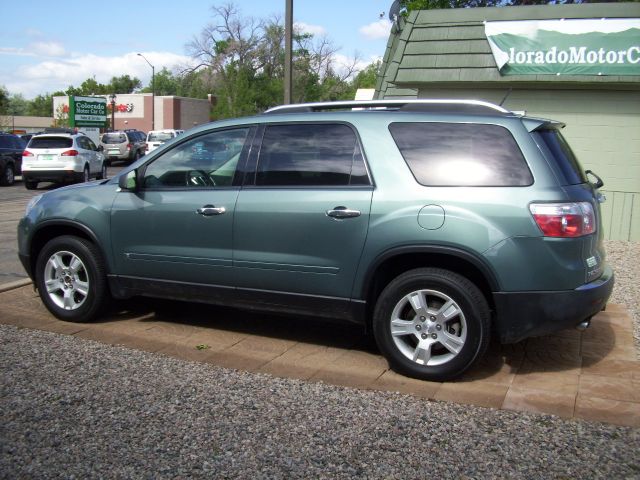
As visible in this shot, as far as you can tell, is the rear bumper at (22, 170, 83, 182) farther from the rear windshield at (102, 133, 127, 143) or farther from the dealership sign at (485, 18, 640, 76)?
the dealership sign at (485, 18, 640, 76)

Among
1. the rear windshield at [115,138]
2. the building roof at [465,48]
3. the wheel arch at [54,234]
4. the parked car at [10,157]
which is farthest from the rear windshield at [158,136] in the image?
the wheel arch at [54,234]

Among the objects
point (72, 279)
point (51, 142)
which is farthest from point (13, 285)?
point (51, 142)

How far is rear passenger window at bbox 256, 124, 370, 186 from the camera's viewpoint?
4988 mm

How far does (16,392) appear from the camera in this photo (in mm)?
4375

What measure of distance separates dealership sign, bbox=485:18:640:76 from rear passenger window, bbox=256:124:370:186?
258 inches

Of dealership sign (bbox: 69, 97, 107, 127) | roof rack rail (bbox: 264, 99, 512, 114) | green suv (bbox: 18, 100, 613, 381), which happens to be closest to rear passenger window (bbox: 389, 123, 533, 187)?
green suv (bbox: 18, 100, 613, 381)

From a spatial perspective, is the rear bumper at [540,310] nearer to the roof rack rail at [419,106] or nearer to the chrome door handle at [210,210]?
the roof rack rail at [419,106]

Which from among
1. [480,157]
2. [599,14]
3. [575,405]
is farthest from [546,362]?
[599,14]

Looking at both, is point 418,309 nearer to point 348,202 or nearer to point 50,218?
point 348,202

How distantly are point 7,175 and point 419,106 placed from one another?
63.0ft

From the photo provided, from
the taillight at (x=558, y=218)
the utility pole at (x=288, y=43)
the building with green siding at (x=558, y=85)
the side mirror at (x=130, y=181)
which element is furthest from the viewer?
the utility pole at (x=288, y=43)

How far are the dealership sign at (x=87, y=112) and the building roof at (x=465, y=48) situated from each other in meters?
29.4

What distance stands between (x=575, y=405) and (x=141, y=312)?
4023 mm

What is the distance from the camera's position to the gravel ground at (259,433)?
3.43 meters
